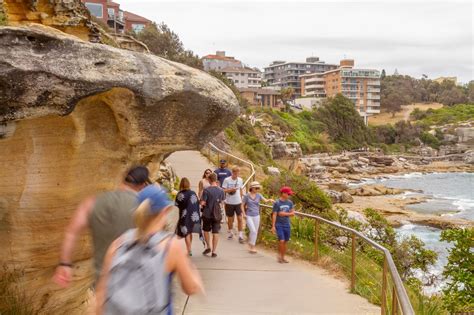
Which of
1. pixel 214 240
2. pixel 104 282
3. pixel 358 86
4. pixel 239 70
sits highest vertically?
pixel 239 70

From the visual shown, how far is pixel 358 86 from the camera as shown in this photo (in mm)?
126062

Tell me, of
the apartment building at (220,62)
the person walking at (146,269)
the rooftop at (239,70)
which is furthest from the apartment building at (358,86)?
the person walking at (146,269)

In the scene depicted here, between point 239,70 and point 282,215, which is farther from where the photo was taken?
point 239,70

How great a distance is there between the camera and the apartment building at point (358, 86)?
12462 cm

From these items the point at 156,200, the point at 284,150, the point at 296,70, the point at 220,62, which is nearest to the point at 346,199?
the point at 284,150

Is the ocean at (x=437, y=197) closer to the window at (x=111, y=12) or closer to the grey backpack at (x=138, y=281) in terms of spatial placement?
the grey backpack at (x=138, y=281)

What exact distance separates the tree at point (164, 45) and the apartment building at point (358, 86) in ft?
256

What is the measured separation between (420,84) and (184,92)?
15524 centimetres

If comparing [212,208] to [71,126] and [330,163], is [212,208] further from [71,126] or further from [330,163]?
[330,163]

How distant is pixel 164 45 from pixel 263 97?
5561 centimetres

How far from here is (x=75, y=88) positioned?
6008 millimetres

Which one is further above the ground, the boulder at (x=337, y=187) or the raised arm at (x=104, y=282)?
the raised arm at (x=104, y=282)

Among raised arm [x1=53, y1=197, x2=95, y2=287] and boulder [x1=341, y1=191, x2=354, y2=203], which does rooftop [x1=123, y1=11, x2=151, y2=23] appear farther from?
raised arm [x1=53, y1=197, x2=95, y2=287]

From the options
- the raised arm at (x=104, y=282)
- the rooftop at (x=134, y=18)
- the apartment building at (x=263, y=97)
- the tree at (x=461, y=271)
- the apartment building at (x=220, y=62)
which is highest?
the rooftop at (x=134, y=18)
